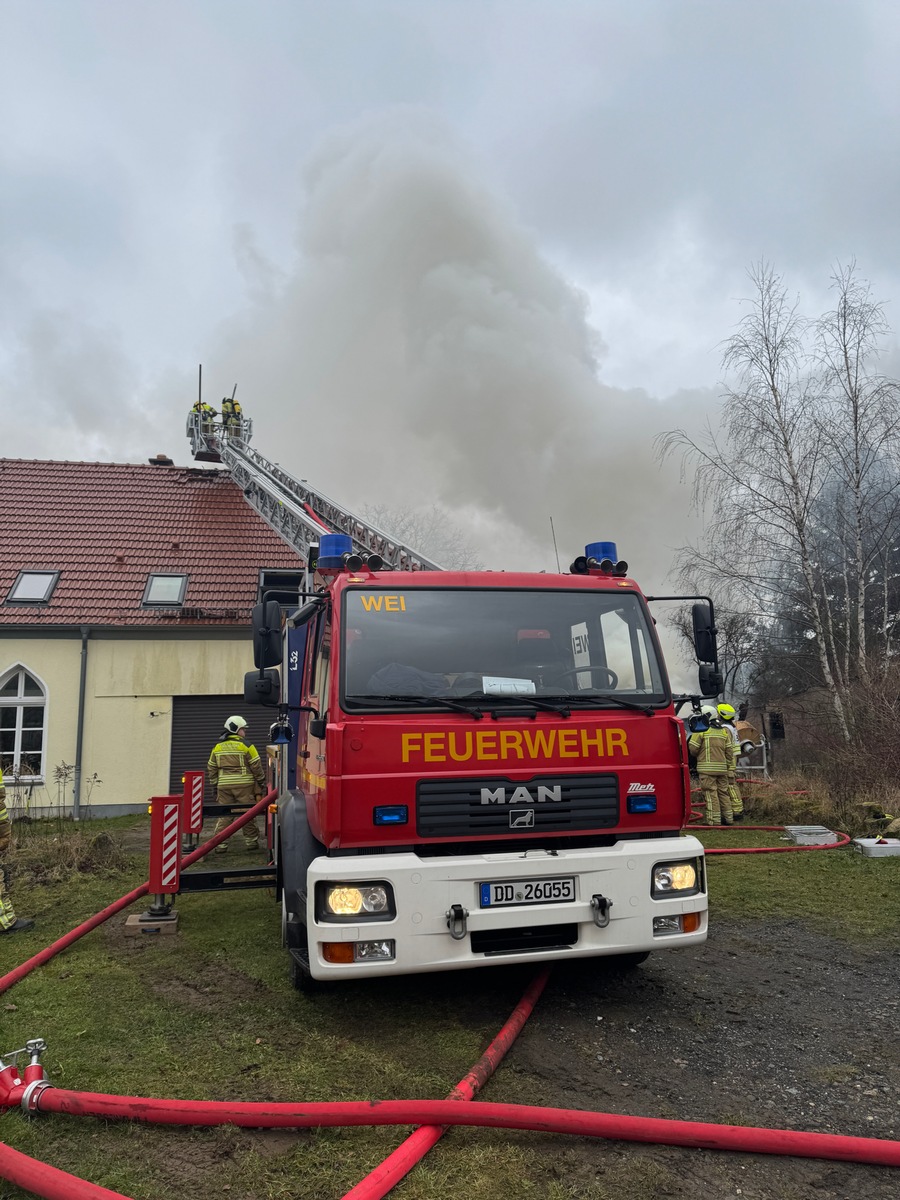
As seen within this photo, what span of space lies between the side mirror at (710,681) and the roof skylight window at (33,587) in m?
12.3

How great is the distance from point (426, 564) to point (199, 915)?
12.4ft

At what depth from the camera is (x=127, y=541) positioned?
51.2 ft

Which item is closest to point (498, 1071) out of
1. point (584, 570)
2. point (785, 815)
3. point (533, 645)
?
point (533, 645)

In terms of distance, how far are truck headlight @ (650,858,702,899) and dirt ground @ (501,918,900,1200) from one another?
649mm

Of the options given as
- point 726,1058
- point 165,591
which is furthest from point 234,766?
point 726,1058

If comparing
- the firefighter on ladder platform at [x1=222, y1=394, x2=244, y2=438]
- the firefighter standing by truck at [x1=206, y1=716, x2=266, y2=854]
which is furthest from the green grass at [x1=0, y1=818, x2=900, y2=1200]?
the firefighter on ladder platform at [x1=222, y1=394, x2=244, y2=438]

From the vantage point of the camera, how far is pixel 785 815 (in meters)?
10.1

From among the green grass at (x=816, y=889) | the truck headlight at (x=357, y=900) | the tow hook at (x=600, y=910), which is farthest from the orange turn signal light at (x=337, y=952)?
the green grass at (x=816, y=889)

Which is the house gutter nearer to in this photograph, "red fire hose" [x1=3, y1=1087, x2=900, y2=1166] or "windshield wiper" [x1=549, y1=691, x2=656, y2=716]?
"red fire hose" [x1=3, y1=1087, x2=900, y2=1166]

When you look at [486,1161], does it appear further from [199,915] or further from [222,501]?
[222,501]

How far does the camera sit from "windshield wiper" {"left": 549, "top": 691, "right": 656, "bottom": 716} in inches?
159

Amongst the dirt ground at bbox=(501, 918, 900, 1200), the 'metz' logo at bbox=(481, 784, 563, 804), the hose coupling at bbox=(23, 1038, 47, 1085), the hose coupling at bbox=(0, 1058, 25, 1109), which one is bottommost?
the dirt ground at bbox=(501, 918, 900, 1200)

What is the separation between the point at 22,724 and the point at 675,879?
12.4 metres

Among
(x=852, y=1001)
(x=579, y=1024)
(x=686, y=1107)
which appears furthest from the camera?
(x=852, y=1001)
